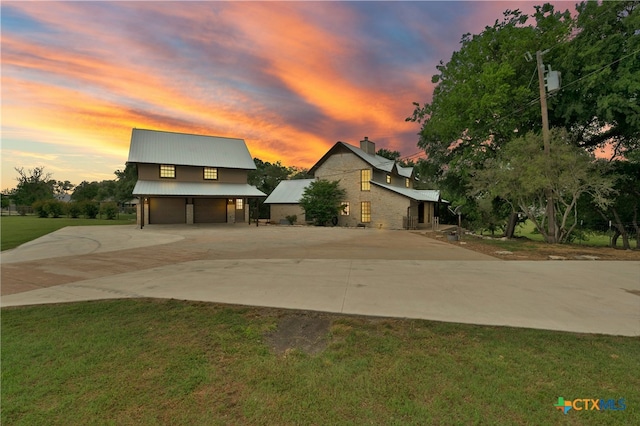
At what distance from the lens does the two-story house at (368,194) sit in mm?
28594

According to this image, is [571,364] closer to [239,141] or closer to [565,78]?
[565,78]

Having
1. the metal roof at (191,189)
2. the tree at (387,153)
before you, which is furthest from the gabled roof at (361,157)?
the tree at (387,153)

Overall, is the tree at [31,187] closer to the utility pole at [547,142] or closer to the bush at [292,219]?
the bush at [292,219]

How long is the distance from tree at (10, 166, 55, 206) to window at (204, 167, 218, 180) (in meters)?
58.4

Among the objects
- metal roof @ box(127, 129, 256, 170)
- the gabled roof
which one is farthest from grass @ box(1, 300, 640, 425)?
the gabled roof

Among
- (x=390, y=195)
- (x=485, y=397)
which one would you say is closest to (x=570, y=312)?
(x=485, y=397)

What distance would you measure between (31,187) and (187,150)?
6144 cm

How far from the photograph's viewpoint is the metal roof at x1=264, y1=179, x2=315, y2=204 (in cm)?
3569

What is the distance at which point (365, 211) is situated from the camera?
1204 inches

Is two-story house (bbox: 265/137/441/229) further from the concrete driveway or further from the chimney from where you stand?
the concrete driveway

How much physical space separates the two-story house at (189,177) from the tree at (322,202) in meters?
5.38

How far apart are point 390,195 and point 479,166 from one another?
9.20 meters

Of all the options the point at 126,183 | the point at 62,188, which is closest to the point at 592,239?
the point at 126,183

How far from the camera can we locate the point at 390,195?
28859 millimetres
